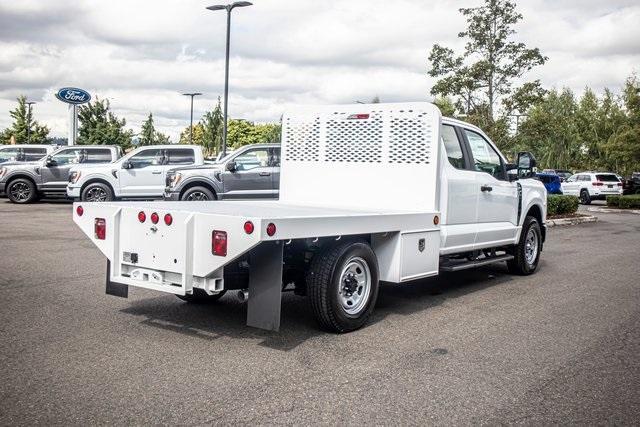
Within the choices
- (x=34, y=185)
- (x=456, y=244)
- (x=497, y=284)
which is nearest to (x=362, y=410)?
(x=456, y=244)

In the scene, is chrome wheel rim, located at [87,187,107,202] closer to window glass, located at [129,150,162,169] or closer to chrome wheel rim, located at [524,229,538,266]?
window glass, located at [129,150,162,169]

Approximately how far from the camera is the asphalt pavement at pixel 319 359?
3.94 meters

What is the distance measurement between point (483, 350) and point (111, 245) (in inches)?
128

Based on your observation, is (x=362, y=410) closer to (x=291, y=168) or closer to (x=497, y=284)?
(x=291, y=168)

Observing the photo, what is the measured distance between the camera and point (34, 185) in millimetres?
20438

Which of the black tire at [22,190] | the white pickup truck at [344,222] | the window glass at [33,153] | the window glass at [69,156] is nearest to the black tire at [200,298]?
the white pickup truck at [344,222]

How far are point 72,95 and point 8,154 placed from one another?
6309 mm

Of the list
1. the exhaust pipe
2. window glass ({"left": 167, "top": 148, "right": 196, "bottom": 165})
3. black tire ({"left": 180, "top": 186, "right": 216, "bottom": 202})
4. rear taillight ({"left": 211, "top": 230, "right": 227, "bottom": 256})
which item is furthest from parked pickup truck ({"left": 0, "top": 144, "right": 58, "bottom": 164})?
rear taillight ({"left": 211, "top": 230, "right": 227, "bottom": 256})

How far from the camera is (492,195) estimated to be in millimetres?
8312

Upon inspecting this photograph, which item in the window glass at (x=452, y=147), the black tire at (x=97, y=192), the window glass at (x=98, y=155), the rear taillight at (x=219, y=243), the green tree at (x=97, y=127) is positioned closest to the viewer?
the rear taillight at (x=219, y=243)

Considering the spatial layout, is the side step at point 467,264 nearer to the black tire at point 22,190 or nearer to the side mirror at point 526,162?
the side mirror at point 526,162

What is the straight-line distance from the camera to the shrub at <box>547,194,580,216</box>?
2011 cm

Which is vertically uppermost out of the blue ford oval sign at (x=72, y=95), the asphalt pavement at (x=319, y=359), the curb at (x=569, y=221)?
the blue ford oval sign at (x=72, y=95)

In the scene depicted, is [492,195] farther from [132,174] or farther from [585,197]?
[585,197]
